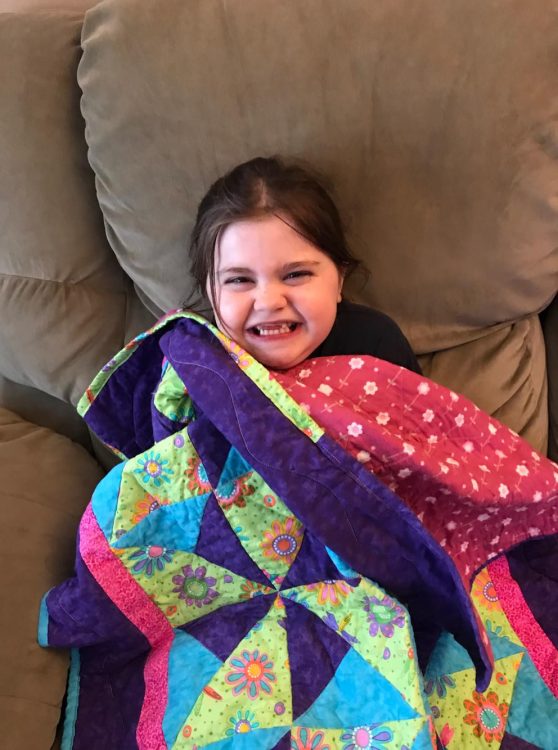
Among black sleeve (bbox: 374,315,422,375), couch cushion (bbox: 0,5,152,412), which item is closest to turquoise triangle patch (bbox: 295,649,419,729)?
black sleeve (bbox: 374,315,422,375)

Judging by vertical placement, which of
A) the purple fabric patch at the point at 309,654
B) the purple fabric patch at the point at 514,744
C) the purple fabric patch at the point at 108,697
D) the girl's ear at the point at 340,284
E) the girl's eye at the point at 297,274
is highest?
the girl's eye at the point at 297,274

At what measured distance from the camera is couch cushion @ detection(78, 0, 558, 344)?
0.89 meters

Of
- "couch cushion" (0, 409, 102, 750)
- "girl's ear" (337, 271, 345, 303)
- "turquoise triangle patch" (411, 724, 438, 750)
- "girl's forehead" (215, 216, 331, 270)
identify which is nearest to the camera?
"turquoise triangle patch" (411, 724, 438, 750)

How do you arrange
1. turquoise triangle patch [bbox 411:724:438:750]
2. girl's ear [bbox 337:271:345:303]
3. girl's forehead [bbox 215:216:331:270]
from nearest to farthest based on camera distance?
1. turquoise triangle patch [bbox 411:724:438:750]
2. girl's forehead [bbox 215:216:331:270]
3. girl's ear [bbox 337:271:345:303]

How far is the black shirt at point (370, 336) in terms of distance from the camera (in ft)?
3.40

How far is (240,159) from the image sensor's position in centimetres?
99

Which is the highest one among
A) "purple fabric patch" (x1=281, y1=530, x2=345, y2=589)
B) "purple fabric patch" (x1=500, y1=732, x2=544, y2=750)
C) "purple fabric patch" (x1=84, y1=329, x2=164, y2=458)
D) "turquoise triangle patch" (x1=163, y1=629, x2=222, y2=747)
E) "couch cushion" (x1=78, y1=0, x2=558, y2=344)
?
"couch cushion" (x1=78, y1=0, x2=558, y2=344)

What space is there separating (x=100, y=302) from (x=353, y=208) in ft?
1.64

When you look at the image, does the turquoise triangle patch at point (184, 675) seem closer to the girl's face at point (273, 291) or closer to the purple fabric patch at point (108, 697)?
the purple fabric patch at point (108, 697)

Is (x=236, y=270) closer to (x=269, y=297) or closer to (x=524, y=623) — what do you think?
(x=269, y=297)

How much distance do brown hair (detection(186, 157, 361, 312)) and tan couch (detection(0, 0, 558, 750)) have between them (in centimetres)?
4

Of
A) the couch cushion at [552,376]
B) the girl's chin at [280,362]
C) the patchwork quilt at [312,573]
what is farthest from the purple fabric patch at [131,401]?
the couch cushion at [552,376]

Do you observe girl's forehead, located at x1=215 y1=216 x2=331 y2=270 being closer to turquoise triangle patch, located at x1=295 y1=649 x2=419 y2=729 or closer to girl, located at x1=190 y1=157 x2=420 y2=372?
girl, located at x1=190 y1=157 x2=420 y2=372

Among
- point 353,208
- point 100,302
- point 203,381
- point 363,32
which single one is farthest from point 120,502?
point 363,32
